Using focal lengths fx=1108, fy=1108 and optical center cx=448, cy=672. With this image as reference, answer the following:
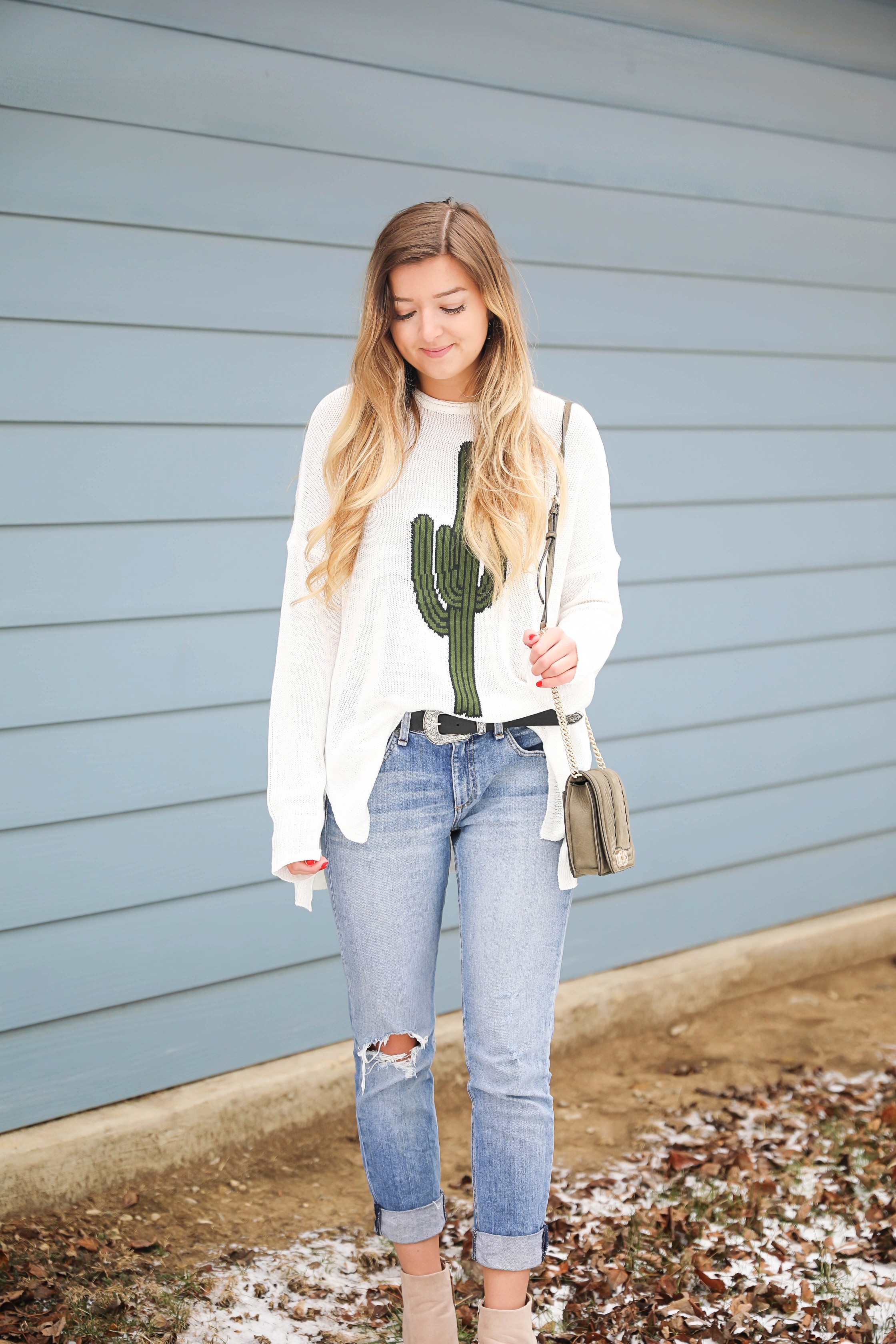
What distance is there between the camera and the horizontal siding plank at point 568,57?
2.64 m

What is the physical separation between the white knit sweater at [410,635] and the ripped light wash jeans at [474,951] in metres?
0.04

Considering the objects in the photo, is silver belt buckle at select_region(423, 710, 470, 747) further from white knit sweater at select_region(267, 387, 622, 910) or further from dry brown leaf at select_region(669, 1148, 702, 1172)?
dry brown leaf at select_region(669, 1148, 702, 1172)

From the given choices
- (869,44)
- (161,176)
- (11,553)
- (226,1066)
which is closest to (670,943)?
(226,1066)

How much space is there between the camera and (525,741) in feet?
5.83

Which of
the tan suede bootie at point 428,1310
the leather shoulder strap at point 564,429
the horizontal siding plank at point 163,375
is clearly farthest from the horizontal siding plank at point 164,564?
the tan suede bootie at point 428,1310

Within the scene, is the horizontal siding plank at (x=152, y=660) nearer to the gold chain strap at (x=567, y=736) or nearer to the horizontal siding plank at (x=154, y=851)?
the horizontal siding plank at (x=154, y=851)

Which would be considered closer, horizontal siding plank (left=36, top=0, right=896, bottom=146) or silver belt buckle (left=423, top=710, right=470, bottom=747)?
silver belt buckle (left=423, top=710, right=470, bottom=747)

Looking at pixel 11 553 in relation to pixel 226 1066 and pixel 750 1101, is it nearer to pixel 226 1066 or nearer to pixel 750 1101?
pixel 226 1066

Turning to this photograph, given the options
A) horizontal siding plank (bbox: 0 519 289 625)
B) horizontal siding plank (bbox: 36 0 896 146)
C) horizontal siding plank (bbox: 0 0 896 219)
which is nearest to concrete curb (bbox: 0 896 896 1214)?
horizontal siding plank (bbox: 0 519 289 625)

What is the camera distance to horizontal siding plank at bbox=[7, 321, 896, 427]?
2471 millimetres

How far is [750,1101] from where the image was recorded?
308 cm

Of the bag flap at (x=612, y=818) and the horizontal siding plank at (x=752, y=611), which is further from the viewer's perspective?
the horizontal siding plank at (x=752, y=611)

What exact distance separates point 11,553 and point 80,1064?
4.00ft

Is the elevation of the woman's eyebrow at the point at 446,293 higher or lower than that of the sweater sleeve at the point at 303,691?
higher
